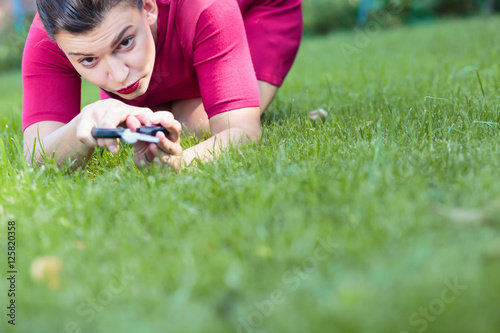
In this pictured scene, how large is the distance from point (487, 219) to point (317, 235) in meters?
0.46

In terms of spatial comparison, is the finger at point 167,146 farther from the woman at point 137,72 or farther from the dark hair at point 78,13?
the dark hair at point 78,13

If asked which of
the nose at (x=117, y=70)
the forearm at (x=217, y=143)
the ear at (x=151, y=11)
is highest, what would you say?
the ear at (x=151, y=11)

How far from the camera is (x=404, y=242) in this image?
1265 mm

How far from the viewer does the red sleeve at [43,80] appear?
2434 mm

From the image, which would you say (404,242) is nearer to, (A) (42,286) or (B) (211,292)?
(B) (211,292)

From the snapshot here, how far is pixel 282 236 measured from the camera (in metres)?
1.32

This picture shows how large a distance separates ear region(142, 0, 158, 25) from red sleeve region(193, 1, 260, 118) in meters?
0.21

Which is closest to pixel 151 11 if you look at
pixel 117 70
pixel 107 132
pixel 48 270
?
pixel 117 70

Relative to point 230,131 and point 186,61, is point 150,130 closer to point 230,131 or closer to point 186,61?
point 230,131

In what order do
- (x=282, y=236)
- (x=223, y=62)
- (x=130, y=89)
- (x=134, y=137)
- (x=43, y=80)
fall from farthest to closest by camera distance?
(x=43, y=80), (x=223, y=62), (x=130, y=89), (x=134, y=137), (x=282, y=236)

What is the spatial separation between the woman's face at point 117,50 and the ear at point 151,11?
42 millimetres

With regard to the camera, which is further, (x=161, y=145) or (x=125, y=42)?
(x=125, y=42)

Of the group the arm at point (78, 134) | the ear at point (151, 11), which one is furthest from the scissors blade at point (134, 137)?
the ear at point (151, 11)

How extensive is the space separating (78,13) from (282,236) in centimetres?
131
